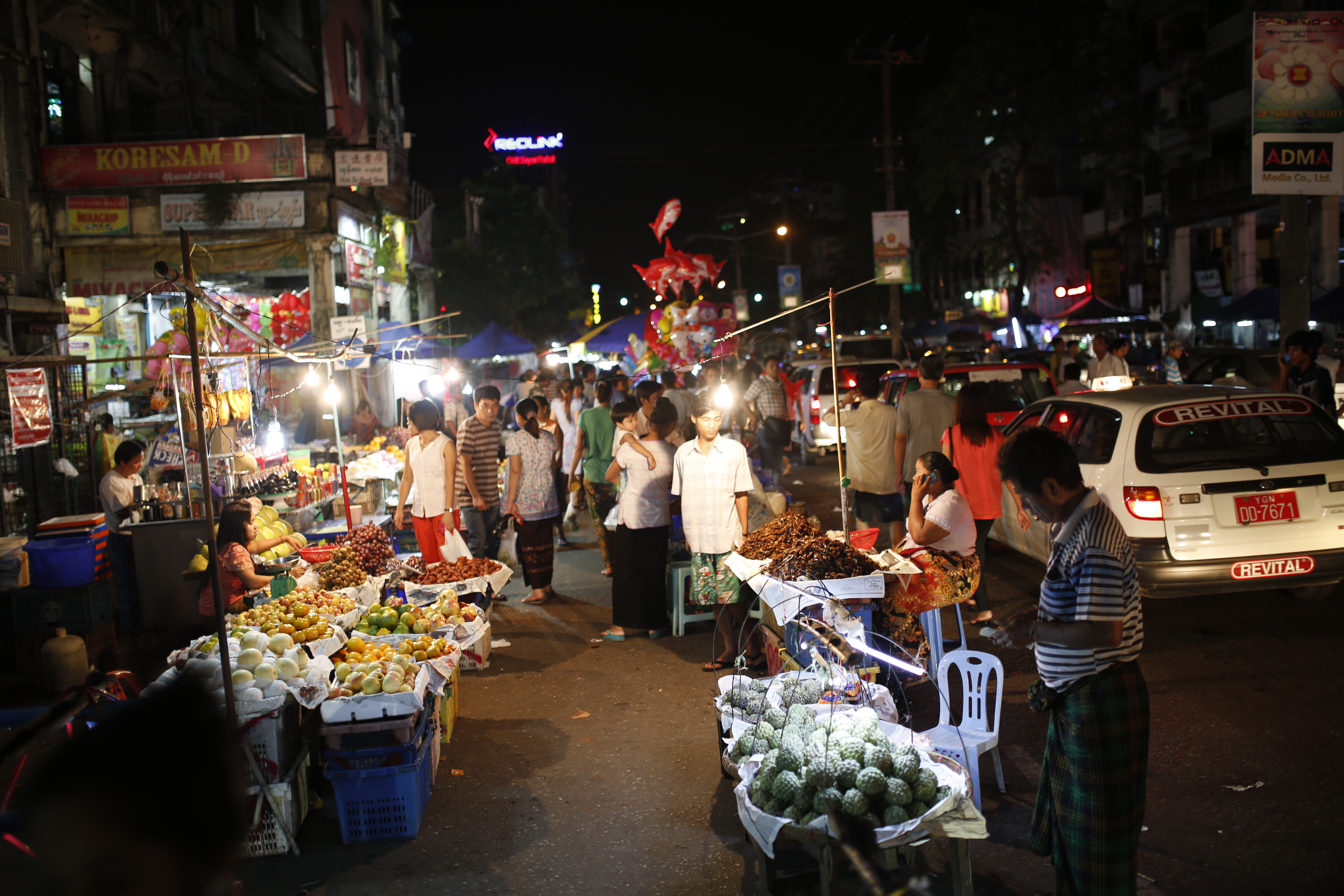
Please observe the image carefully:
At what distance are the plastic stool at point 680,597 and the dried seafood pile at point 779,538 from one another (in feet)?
5.33

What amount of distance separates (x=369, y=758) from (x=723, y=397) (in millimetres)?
8250

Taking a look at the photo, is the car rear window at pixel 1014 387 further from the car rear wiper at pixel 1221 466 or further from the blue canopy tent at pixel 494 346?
the blue canopy tent at pixel 494 346

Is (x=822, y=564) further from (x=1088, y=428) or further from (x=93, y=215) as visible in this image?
(x=93, y=215)

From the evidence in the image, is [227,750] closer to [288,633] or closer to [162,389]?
[288,633]

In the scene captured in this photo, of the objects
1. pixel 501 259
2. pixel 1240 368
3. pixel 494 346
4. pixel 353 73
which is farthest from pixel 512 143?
pixel 1240 368

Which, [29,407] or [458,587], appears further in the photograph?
[29,407]

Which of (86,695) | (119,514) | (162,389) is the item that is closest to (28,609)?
(119,514)

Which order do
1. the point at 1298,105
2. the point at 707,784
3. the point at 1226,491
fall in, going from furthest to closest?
the point at 1298,105
the point at 1226,491
the point at 707,784

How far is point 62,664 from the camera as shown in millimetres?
7270

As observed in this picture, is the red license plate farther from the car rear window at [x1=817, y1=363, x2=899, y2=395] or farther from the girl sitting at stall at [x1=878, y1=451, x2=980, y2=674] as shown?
the car rear window at [x1=817, y1=363, x2=899, y2=395]

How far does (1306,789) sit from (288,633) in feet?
19.2

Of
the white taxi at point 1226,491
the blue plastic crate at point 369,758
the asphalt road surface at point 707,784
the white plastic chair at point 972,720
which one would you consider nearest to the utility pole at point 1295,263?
the asphalt road surface at point 707,784

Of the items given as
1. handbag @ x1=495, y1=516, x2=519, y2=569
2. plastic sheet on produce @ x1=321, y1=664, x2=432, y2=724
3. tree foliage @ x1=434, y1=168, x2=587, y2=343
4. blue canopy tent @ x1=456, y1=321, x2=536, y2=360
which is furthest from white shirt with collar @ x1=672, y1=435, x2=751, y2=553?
tree foliage @ x1=434, y1=168, x2=587, y2=343

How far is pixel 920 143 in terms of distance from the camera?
31844mm
